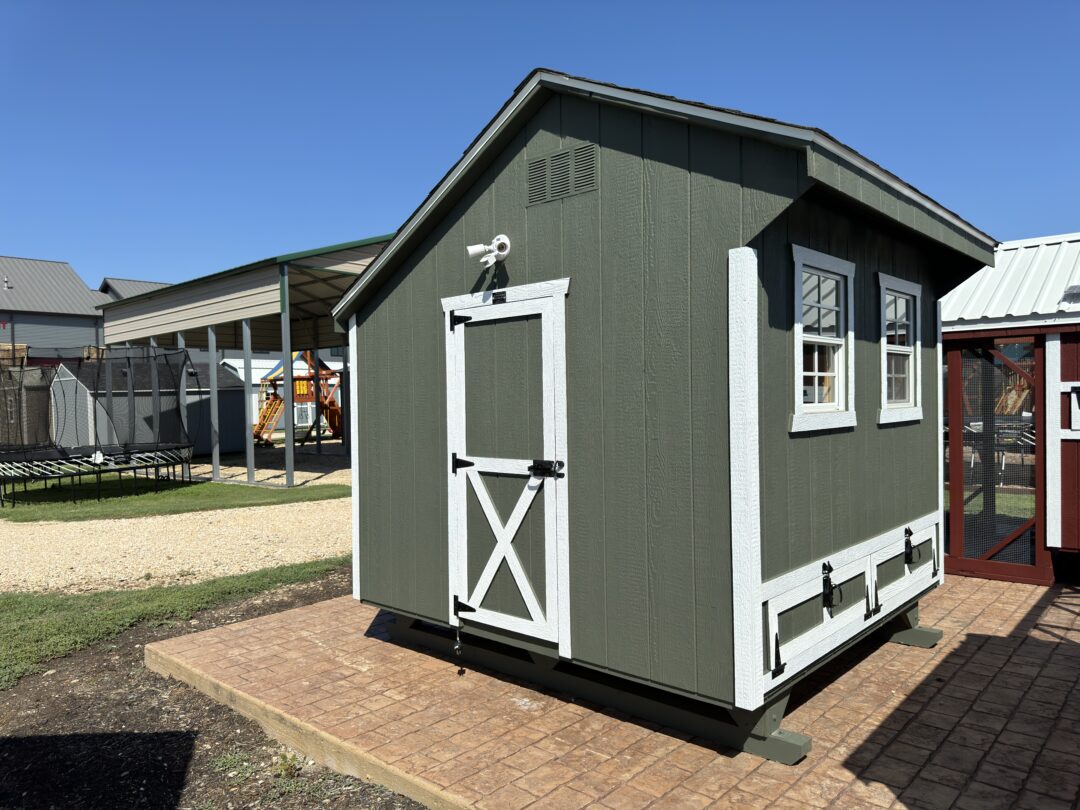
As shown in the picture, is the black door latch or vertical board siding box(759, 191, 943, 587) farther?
the black door latch

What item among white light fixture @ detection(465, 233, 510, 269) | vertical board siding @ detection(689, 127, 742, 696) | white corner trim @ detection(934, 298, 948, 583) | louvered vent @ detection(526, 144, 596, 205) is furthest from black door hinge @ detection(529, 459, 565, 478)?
white corner trim @ detection(934, 298, 948, 583)

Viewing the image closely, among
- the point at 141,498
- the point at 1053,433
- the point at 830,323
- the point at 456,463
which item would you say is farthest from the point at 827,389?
the point at 141,498

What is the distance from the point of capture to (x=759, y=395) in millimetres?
3535

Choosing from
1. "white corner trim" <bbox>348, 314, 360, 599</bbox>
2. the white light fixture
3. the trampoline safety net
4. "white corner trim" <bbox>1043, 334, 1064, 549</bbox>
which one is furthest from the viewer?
the trampoline safety net

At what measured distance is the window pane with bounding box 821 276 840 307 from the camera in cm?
425

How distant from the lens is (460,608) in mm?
4730

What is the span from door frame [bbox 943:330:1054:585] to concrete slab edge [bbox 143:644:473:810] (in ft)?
18.9

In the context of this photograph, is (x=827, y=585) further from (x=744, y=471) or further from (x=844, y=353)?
(x=844, y=353)

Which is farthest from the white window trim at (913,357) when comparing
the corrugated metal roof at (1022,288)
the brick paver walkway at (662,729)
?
the corrugated metal roof at (1022,288)

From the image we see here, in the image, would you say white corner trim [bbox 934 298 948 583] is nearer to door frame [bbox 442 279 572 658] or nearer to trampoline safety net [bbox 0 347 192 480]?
door frame [bbox 442 279 572 658]

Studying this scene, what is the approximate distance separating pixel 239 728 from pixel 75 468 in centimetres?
1190

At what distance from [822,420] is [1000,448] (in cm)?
397

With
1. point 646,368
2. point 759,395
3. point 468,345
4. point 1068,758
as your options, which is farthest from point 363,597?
point 1068,758

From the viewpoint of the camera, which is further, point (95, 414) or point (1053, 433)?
point (95, 414)
